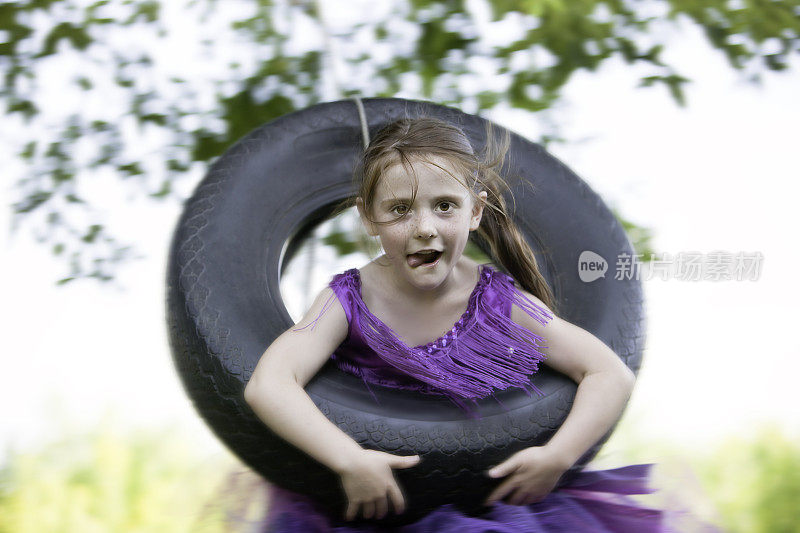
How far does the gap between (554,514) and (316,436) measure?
309 millimetres

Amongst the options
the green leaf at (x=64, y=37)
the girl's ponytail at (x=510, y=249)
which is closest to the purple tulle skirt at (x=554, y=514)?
the girl's ponytail at (x=510, y=249)

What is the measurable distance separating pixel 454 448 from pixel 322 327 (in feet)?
0.70

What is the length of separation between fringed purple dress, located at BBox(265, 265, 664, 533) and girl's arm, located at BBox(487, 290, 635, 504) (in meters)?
0.02

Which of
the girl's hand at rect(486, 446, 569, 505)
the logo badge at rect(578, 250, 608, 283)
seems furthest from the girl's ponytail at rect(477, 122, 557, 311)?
the girl's hand at rect(486, 446, 569, 505)

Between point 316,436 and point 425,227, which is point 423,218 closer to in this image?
point 425,227

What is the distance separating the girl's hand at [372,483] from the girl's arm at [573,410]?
0.39 feet

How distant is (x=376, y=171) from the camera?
914 millimetres

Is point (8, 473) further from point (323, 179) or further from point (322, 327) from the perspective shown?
point (322, 327)

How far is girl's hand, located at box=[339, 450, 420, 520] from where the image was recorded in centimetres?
83

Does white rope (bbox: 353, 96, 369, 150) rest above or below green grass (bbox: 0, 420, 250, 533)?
above

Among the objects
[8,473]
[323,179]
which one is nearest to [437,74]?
[323,179]

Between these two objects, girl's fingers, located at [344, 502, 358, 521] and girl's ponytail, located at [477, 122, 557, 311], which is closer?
girl's fingers, located at [344, 502, 358, 521]

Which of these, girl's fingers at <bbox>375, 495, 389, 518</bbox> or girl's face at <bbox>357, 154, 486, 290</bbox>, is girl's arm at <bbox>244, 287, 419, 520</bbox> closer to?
girl's fingers at <bbox>375, 495, 389, 518</bbox>

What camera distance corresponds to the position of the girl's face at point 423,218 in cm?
88
